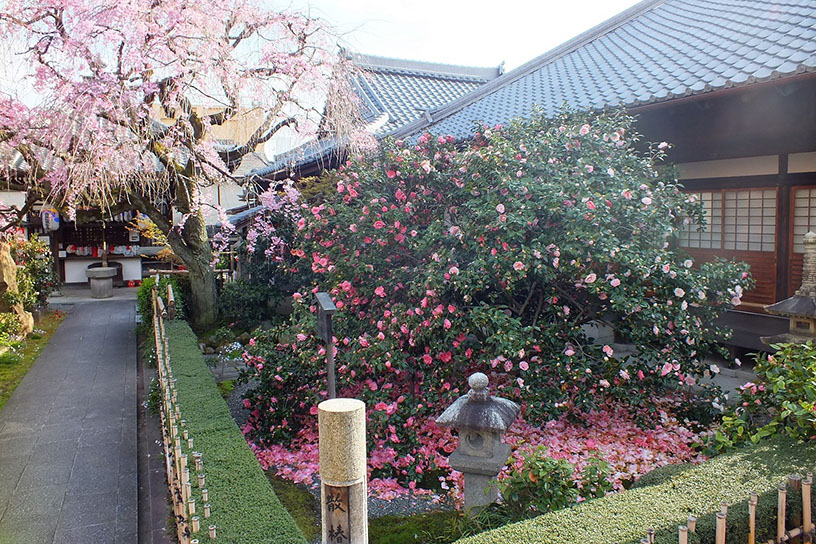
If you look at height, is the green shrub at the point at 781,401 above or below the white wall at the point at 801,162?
below

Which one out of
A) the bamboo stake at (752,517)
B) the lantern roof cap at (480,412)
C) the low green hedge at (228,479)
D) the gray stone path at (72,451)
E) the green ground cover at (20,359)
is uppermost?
the lantern roof cap at (480,412)

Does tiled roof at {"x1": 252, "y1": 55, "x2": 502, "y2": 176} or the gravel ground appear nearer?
the gravel ground

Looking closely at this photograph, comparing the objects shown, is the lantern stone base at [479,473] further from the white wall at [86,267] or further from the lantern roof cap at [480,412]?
the white wall at [86,267]

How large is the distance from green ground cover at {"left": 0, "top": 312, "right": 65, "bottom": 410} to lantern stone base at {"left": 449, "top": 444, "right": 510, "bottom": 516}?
7528 mm

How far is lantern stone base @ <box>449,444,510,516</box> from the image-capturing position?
13.8ft

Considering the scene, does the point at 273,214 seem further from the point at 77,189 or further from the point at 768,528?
the point at 768,528

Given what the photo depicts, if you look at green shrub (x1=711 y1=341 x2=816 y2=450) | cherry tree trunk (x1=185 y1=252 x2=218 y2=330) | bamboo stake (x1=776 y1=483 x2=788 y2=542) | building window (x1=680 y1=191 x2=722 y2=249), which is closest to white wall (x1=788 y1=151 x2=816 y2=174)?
building window (x1=680 y1=191 x2=722 y2=249)

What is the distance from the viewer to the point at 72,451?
6.75m

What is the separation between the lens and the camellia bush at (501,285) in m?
5.49

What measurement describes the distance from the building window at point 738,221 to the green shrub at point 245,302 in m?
8.60

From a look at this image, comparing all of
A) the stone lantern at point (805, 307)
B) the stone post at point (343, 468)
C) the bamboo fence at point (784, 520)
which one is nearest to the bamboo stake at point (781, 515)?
the bamboo fence at point (784, 520)

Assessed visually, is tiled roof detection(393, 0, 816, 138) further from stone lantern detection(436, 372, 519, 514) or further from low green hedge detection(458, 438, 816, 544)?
stone lantern detection(436, 372, 519, 514)

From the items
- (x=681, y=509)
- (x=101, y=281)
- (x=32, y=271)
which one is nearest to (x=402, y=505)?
(x=681, y=509)

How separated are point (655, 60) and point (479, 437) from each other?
657 cm
